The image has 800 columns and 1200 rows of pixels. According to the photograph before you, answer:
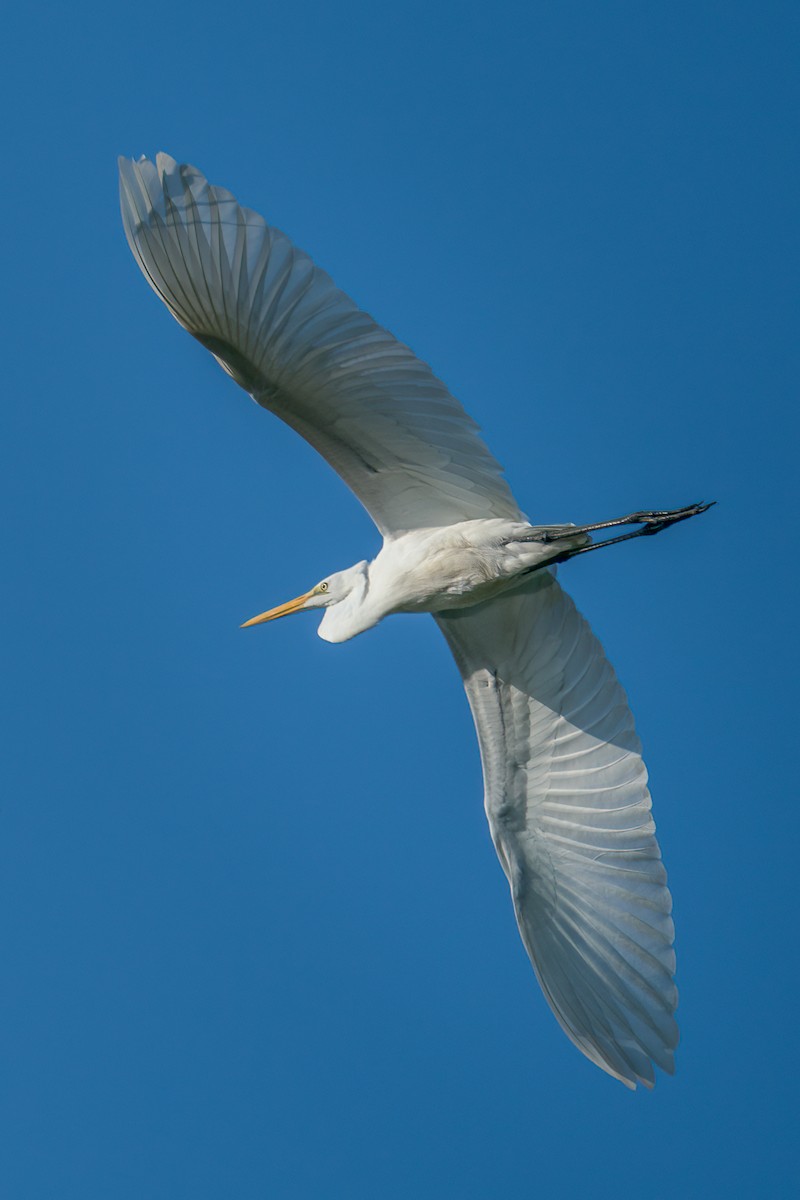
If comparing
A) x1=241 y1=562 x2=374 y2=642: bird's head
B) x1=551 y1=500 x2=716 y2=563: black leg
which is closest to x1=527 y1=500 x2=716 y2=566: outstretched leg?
x1=551 y1=500 x2=716 y2=563: black leg

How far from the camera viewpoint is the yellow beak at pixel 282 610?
26.8 ft

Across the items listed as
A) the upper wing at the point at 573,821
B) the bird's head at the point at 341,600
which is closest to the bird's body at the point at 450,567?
the bird's head at the point at 341,600

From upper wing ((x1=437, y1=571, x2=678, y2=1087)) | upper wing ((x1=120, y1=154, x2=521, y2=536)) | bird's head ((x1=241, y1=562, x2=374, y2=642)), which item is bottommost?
upper wing ((x1=437, y1=571, x2=678, y2=1087))

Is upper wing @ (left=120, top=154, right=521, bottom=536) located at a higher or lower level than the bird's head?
higher

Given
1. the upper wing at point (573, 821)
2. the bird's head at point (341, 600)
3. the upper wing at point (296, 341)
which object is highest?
the upper wing at point (296, 341)

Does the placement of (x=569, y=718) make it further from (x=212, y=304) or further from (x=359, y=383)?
(x=212, y=304)

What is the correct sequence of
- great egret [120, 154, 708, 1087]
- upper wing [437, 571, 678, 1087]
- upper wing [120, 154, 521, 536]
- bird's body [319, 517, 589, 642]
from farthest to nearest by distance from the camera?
upper wing [437, 571, 678, 1087], bird's body [319, 517, 589, 642], great egret [120, 154, 708, 1087], upper wing [120, 154, 521, 536]

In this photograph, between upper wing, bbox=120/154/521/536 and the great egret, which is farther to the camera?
the great egret

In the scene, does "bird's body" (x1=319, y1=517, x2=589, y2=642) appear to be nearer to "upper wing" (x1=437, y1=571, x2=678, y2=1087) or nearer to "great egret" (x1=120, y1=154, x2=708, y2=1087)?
"great egret" (x1=120, y1=154, x2=708, y2=1087)

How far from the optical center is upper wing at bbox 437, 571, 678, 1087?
294 inches

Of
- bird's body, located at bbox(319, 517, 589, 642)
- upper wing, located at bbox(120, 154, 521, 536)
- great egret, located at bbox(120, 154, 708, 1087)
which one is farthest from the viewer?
bird's body, located at bbox(319, 517, 589, 642)

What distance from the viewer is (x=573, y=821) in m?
7.93

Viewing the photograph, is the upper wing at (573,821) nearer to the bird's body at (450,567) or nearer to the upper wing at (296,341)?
the bird's body at (450,567)

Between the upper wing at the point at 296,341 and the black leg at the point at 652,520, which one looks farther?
the black leg at the point at 652,520
